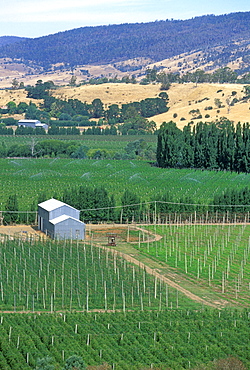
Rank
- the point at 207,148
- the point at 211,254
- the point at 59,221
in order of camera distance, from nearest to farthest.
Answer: the point at 211,254 → the point at 59,221 → the point at 207,148

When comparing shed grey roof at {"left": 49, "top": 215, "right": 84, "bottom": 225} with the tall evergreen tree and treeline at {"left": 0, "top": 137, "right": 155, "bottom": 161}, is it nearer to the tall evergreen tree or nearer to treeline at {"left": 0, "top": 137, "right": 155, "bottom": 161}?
the tall evergreen tree

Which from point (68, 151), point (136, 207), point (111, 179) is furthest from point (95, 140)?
point (136, 207)

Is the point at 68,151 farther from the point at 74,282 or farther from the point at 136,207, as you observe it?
the point at 74,282

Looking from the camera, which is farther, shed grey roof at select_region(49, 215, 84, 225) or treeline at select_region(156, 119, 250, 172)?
treeline at select_region(156, 119, 250, 172)

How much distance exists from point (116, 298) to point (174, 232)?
23.0m

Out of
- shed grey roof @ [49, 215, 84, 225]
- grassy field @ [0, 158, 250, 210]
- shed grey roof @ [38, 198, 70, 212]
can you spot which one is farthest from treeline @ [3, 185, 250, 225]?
shed grey roof @ [49, 215, 84, 225]

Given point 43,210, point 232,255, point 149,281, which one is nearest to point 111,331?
point 149,281

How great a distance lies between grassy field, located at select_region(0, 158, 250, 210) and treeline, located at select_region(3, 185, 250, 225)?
10.1 ft

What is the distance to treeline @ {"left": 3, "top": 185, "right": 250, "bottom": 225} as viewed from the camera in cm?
7256

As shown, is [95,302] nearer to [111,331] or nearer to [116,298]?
[116,298]

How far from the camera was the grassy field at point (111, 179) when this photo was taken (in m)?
86.4

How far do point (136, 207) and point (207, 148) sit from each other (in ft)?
111

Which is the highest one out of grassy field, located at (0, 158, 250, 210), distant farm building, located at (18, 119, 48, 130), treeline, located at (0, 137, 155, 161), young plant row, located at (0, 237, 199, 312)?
distant farm building, located at (18, 119, 48, 130)

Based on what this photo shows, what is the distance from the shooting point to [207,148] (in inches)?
4208
